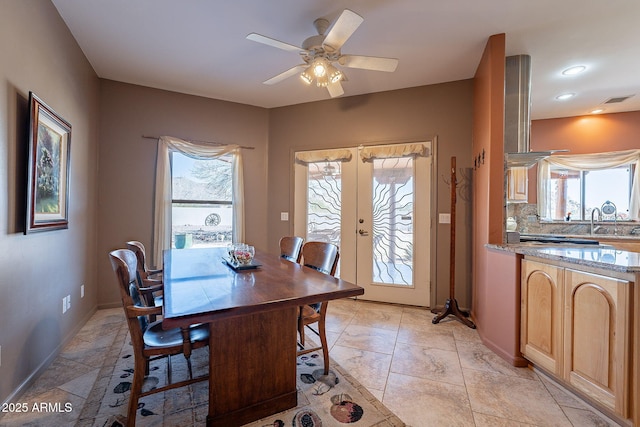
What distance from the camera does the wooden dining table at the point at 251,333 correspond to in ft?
4.39

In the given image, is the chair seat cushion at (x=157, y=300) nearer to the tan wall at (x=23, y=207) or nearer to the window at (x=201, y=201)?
the tan wall at (x=23, y=207)

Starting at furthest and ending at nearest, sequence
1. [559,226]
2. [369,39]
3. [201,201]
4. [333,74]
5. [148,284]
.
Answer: [559,226] → [201,201] → [369,39] → [333,74] → [148,284]

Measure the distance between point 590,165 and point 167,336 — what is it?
590 centimetres

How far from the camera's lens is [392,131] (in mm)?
3604

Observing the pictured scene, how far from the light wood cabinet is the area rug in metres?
1.14

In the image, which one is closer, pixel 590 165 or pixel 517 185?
pixel 517 185

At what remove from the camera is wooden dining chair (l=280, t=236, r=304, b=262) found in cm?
264

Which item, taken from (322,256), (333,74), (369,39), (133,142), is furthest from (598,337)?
(133,142)

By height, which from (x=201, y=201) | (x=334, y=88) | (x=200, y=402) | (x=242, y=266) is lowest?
(x=200, y=402)

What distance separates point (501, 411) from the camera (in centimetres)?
166

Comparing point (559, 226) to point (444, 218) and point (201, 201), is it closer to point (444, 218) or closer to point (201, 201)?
point (444, 218)

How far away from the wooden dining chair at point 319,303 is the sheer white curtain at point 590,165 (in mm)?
4114

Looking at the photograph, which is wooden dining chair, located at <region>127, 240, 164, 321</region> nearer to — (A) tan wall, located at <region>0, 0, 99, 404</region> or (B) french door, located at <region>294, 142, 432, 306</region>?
(A) tan wall, located at <region>0, 0, 99, 404</region>

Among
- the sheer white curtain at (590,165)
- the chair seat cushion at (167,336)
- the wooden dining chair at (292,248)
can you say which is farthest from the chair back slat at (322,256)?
the sheer white curtain at (590,165)
